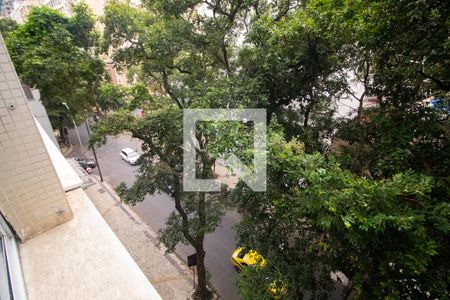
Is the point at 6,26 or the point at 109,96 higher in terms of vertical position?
the point at 6,26

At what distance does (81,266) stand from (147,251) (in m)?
6.95

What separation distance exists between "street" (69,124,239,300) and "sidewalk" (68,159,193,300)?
1.34ft

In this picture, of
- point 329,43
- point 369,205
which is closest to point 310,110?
point 329,43

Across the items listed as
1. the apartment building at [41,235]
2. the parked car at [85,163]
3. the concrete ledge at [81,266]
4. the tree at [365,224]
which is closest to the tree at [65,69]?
the apartment building at [41,235]

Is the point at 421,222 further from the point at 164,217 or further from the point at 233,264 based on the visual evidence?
the point at 164,217

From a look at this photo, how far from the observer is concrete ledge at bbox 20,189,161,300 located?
253 centimetres

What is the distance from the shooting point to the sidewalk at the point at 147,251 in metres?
7.79

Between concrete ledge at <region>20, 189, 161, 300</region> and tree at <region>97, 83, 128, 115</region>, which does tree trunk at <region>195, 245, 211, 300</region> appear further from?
tree at <region>97, 83, 128, 115</region>

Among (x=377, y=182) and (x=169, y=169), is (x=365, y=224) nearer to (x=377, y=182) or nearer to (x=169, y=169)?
(x=377, y=182)

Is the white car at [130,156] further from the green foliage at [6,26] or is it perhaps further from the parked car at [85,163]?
the green foliage at [6,26]

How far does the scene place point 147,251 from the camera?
30.2 feet

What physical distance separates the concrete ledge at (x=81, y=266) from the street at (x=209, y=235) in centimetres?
311

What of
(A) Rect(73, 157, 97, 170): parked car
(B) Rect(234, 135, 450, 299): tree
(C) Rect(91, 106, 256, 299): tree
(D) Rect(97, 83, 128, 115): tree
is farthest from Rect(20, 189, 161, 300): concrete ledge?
(A) Rect(73, 157, 97, 170): parked car

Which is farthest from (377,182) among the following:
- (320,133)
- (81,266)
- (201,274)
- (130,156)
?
(130,156)
